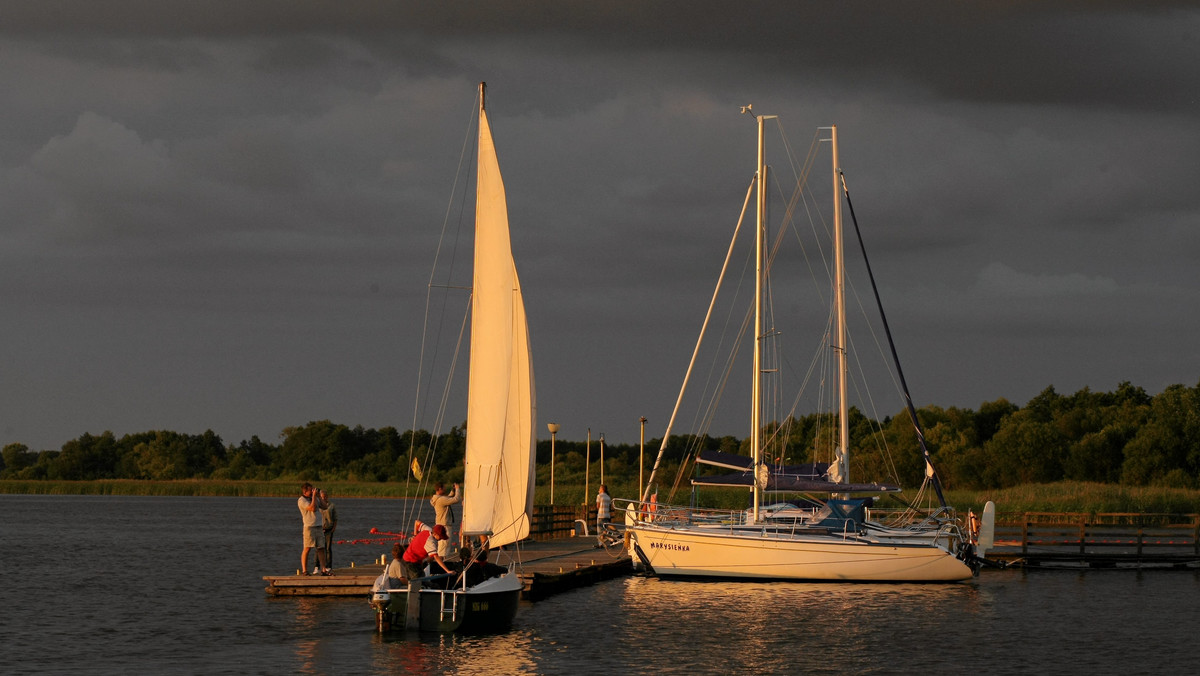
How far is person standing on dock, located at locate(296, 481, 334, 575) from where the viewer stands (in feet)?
102

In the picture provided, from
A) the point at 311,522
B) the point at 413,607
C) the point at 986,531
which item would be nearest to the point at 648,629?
the point at 413,607

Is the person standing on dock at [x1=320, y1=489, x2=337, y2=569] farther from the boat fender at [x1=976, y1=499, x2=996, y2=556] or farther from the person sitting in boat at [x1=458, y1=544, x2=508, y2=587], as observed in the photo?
the boat fender at [x1=976, y1=499, x2=996, y2=556]

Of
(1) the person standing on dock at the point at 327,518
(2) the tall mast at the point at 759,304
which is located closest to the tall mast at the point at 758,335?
(2) the tall mast at the point at 759,304

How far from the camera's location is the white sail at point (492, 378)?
2773cm

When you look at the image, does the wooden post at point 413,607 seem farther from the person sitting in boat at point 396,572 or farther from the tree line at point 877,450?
the tree line at point 877,450

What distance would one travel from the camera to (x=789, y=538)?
38.7 meters

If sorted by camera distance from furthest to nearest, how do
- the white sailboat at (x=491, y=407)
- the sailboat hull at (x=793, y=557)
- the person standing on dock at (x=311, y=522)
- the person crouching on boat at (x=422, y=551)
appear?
the sailboat hull at (x=793, y=557) → the person standing on dock at (x=311, y=522) → the white sailboat at (x=491, y=407) → the person crouching on boat at (x=422, y=551)

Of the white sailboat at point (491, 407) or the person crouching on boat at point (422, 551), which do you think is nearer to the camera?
the person crouching on boat at point (422, 551)

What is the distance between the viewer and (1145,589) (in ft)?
134

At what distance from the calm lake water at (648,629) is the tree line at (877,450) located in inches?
332

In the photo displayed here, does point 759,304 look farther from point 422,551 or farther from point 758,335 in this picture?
point 422,551

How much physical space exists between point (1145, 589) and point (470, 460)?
24.0 metres

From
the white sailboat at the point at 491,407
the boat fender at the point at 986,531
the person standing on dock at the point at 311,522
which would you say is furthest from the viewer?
the boat fender at the point at 986,531

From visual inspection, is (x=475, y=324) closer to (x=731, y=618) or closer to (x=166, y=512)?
(x=731, y=618)
